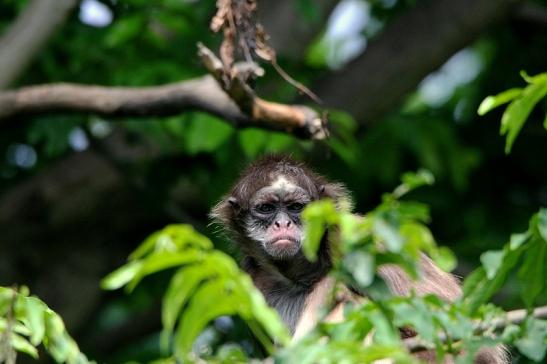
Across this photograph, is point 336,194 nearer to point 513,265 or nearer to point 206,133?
point 206,133

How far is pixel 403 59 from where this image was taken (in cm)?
1352

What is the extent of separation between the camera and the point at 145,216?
555 inches

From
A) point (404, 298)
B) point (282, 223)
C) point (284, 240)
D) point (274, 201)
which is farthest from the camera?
point (274, 201)

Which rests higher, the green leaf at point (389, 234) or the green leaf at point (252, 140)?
the green leaf at point (389, 234)

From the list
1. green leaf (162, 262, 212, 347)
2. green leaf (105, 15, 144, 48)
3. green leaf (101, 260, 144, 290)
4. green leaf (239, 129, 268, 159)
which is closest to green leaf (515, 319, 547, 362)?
green leaf (162, 262, 212, 347)

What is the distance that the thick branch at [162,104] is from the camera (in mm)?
8500

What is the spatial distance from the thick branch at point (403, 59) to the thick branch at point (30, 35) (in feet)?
13.1

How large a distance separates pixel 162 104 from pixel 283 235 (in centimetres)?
159

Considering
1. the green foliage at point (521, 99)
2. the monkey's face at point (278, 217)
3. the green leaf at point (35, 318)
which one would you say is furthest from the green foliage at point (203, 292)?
the monkey's face at point (278, 217)

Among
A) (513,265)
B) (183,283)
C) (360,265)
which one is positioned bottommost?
(513,265)

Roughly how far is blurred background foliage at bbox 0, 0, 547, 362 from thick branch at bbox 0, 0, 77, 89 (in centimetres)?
89

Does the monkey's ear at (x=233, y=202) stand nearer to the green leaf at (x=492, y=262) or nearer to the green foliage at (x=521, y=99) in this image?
the green foliage at (x=521, y=99)

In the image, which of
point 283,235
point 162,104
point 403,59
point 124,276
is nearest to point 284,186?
point 283,235

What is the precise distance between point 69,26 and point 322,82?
9.96ft
